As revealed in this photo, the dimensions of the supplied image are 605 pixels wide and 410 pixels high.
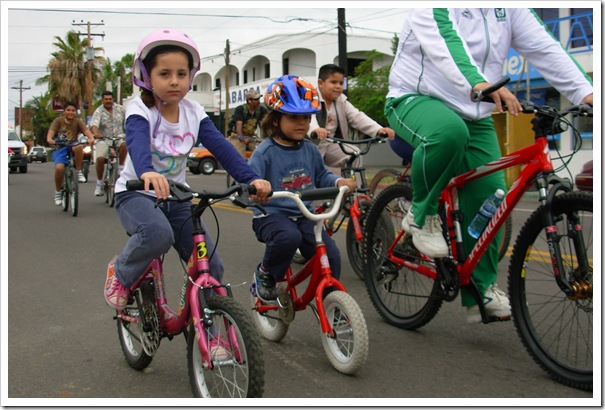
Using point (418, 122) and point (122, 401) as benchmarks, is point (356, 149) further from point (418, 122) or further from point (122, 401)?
point (122, 401)

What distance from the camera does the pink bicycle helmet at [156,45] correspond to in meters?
3.53

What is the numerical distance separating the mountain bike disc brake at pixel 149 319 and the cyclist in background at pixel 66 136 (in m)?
8.45

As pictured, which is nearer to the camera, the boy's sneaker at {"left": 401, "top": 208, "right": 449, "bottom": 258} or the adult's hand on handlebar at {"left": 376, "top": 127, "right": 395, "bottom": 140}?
the boy's sneaker at {"left": 401, "top": 208, "right": 449, "bottom": 258}

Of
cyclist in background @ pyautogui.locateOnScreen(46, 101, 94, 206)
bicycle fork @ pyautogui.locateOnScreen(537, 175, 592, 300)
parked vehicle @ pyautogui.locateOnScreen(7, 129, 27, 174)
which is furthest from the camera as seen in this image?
parked vehicle @ pyautogui.locateOnScreen(7, 129, 27, 174)

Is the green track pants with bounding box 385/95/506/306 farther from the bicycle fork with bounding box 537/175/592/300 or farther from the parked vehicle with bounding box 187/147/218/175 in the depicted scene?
the parked vehicle with bounding box 187/147/218/175

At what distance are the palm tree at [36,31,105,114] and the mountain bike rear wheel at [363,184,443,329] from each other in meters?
54.8

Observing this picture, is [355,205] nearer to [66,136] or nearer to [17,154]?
[66,136]

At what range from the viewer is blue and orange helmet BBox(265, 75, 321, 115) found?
4.23 metres

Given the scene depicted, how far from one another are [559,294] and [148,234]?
2.07m

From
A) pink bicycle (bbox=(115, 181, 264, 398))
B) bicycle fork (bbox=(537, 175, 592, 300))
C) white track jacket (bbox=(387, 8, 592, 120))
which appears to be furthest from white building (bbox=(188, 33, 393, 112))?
pink bicycle (bbox=(115, 181, 264, 398))

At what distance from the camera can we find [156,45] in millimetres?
3537

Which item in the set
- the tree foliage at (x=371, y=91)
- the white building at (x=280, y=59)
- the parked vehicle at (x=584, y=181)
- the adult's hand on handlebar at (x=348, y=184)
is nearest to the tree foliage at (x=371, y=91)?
the tree foliage at (x=371, y=91)

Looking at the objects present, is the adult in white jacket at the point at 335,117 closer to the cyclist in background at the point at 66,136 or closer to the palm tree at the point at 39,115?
the cyclist in background at the point at 66,136

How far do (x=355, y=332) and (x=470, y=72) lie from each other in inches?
58.0
